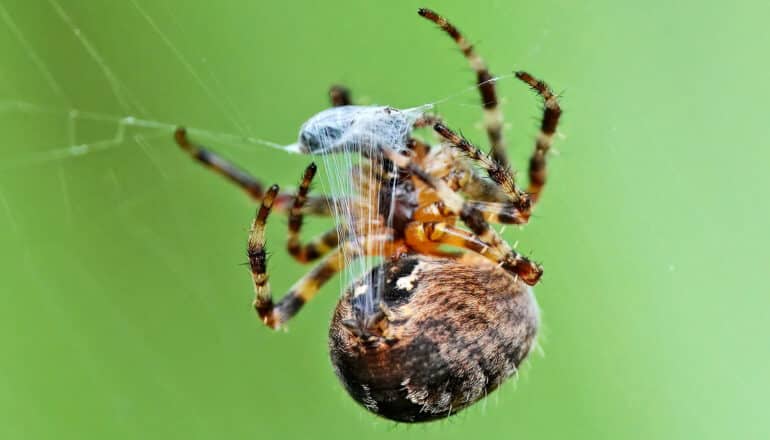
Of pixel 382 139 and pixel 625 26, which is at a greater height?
pixel 625 26

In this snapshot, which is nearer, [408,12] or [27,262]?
[408,12]

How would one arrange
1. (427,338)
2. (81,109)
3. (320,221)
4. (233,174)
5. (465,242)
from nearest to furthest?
(427,338) → (465,242) → (233,174) → (81,109) → (320,221)

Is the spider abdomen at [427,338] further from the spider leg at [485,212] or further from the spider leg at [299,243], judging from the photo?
the spider leg at [299,243]

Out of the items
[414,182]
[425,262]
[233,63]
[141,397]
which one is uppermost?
[233,63]

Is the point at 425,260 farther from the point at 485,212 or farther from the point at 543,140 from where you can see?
the point at 543,140

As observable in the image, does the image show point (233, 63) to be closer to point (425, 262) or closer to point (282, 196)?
point (282, 196)

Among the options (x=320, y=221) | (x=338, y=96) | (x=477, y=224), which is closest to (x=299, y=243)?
(x=338, y=96)

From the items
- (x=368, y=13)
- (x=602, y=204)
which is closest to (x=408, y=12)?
(x=368, y=13)

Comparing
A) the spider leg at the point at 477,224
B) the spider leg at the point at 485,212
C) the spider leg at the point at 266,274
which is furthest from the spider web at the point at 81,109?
the spider leg at the point at 477,224
